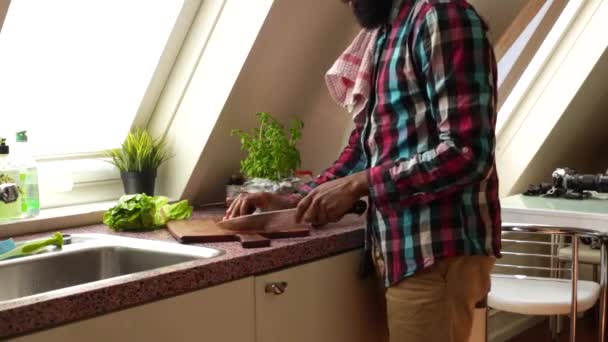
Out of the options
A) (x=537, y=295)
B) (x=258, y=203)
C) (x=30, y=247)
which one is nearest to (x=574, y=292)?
(x=537, y=295)

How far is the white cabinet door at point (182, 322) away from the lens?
1.32 metres

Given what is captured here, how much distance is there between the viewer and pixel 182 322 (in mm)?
1491

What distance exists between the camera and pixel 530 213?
305 centimetres

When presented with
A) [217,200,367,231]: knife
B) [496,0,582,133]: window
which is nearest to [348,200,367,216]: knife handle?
[217,200,367,231]: knife

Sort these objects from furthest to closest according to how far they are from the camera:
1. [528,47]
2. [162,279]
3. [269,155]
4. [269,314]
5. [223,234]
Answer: [528,47], [269,155], [223,234], [269,314], [162,279]

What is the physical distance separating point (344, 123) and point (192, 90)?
598 mm

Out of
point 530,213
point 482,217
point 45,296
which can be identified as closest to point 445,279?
point 482,217

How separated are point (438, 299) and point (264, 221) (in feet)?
1.39

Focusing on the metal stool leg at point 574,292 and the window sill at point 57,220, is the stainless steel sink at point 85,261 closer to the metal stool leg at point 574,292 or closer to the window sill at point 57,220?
the window sill at point 57,220

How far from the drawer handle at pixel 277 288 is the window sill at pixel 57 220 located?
1.99 ft

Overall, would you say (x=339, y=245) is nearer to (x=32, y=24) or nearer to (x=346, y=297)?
(x=346, y=297)

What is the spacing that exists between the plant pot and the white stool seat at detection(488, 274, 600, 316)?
4.41ft

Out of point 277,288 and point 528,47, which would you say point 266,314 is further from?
point 528,47

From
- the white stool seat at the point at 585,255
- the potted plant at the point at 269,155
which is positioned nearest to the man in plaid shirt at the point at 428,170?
the potted plant at the point at 269,155
